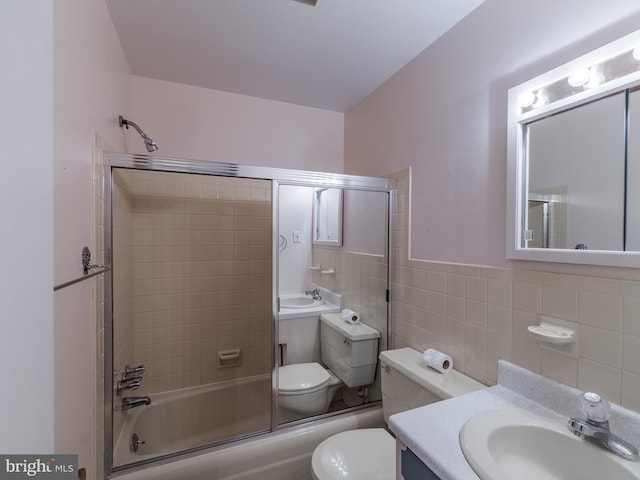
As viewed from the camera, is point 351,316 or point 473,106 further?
point 351,316

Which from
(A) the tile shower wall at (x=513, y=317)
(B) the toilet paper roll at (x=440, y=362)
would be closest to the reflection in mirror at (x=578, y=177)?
(A) the tile shower wall at (x=513, y=317)

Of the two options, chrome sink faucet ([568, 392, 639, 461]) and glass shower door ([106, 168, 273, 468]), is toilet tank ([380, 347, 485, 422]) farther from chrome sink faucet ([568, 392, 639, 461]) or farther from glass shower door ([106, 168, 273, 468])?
glass shower door ([106, 168, 273, 468])

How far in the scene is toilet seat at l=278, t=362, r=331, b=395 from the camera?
1.72 m

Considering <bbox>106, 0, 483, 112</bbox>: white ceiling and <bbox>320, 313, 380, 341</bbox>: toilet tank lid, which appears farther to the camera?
<bbox>320, 313, 380, 341</bbox>: toilet tank lid

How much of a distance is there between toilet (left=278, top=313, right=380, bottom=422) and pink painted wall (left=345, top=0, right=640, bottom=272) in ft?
2.35

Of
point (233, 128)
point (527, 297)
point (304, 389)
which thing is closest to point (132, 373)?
point (304, 389)

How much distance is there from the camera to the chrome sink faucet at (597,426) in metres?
0.72

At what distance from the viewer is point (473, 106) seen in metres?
1.28

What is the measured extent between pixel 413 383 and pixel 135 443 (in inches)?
64.2

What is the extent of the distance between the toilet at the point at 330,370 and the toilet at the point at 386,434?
14.0 inches

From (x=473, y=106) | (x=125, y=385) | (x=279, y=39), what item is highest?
(x=279, y=39)

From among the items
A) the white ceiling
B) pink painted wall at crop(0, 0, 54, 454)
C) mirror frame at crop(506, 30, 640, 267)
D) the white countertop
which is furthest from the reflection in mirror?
pink painted wall at crop(0, 0, 54, 454)

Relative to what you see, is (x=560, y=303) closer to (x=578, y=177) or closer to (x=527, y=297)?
(x=527, y=297)

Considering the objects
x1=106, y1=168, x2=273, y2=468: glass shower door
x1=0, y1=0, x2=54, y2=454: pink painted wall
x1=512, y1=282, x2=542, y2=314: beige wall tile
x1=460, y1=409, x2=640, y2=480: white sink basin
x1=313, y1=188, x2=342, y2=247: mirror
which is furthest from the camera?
x1=313, y1=188, x2=342, y2=247: mirror
